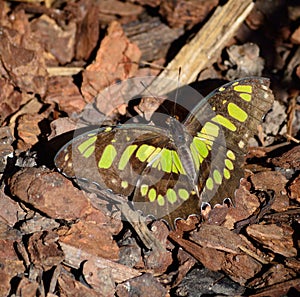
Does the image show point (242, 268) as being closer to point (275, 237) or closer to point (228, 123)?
point (275, 237)

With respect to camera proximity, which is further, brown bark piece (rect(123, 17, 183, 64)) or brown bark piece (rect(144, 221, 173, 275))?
brown bark piece (rect(123, 17, 183, 64))

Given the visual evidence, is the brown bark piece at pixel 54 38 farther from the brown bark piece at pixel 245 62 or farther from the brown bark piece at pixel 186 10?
the brown bark piece at pixel 245 62

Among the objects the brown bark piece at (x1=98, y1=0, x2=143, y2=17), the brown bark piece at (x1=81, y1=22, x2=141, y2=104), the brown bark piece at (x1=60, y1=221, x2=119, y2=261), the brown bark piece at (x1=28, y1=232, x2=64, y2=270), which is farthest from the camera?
the brown bark piece at (x1=98, y1=0, x2=143, y2=17)

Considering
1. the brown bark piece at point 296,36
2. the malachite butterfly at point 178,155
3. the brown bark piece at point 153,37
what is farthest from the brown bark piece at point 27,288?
the brown bark piece at point 296,36

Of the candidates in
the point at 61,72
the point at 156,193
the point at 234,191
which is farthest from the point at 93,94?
the point at 234,191

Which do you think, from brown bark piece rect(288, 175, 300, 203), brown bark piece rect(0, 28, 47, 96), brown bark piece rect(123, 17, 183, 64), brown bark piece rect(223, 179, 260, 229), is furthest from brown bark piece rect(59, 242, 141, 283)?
brown bark piece rect(123, 17, 183, 64)

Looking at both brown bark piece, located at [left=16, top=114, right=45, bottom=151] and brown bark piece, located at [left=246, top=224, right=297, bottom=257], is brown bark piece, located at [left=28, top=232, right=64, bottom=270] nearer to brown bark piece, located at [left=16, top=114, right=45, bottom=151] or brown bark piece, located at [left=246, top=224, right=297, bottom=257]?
brown bark piece, located at [left=16, top=114, right=45, bottom=151]

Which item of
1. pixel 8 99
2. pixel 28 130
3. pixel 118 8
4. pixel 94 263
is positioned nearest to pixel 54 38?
pixel 118 8
